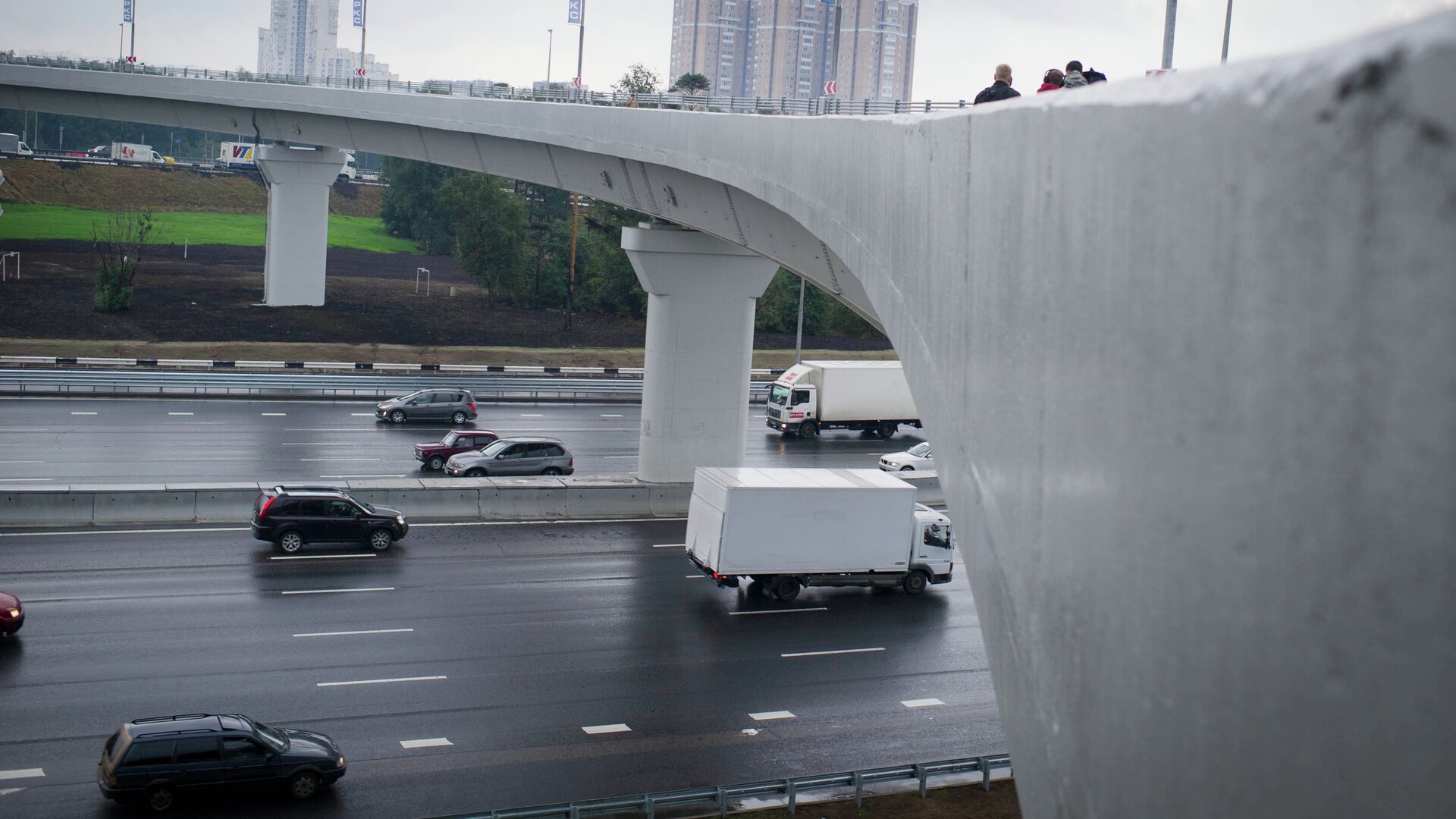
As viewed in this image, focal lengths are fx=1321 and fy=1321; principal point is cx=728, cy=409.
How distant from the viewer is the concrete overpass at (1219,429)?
1.93 metres

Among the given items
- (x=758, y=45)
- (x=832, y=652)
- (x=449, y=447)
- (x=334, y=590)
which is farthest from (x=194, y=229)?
(x=758, y=45)

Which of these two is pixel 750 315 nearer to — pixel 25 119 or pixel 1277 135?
pixel 1277 135

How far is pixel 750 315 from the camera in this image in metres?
29.1

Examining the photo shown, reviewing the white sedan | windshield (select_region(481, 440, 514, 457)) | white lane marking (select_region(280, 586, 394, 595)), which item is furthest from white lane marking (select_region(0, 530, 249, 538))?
the white sedan

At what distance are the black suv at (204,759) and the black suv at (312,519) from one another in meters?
9.54

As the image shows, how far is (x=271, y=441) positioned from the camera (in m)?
33.8

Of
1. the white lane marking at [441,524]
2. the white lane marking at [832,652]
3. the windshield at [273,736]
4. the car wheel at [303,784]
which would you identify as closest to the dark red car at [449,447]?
the white lane marking at [441,524]

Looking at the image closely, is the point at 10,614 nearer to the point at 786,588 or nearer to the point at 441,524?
the point at 441,524

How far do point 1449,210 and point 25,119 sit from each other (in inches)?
5307

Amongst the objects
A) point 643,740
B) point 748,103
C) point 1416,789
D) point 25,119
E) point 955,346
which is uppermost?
point 25,119

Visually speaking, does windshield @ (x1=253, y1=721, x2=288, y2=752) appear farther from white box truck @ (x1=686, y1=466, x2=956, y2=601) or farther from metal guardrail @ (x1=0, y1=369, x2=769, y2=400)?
metal guardrail @ (x1=0, y1=369, x2=769, y2=400)

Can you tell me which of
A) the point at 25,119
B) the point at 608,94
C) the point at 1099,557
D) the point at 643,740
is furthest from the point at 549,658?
the point at 25,119

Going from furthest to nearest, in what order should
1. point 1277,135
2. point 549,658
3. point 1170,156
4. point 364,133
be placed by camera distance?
point 364,133
point 549,658
point 1170,156
point 1277,135

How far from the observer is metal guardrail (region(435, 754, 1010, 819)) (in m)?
12.7
